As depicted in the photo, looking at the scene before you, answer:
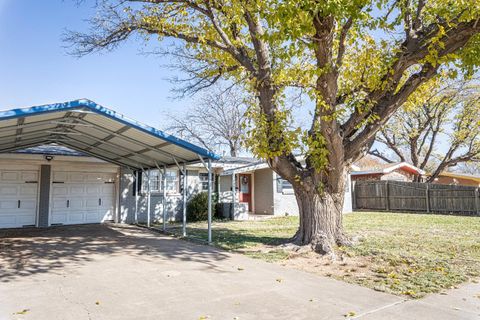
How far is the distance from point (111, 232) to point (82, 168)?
4.05 metres

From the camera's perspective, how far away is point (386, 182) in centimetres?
2180

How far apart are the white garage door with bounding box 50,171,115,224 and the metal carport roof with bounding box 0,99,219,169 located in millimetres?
1258

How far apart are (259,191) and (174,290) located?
1429 cm

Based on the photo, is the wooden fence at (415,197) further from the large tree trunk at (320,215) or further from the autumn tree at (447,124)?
the large tree trunk at (320,215)

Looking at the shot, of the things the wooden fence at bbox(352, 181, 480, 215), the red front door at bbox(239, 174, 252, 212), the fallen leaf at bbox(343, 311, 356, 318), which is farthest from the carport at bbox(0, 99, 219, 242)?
the wooden fence at bbox(352, 181, 480, 215)

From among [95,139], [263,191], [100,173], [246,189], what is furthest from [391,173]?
[95,139]

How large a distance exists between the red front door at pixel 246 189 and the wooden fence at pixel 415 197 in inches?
314

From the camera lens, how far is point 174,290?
5.38 m

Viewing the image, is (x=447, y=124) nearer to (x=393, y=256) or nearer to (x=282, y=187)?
(x=282, y=187)

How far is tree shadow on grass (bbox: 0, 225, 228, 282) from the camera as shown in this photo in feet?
22.8

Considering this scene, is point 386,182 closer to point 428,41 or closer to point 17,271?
point 428,41

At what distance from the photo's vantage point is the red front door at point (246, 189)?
19.8 meters

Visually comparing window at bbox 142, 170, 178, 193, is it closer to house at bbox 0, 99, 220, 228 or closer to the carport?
house at bbox 0, 99, 220, 228

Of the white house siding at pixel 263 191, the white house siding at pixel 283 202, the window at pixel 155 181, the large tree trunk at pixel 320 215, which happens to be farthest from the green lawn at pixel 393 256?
the white house siding at pixel 263 191
